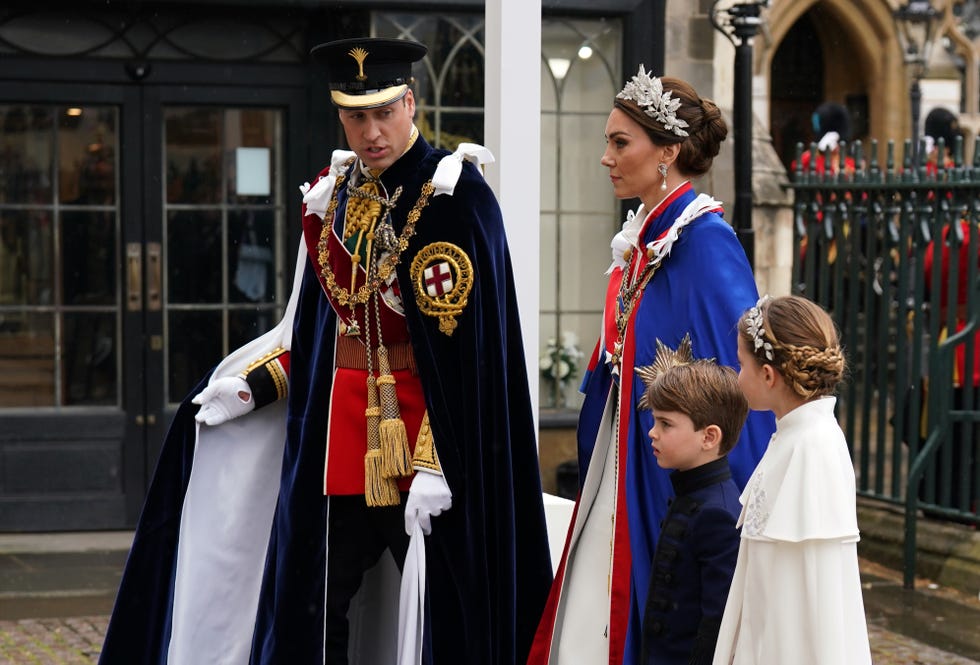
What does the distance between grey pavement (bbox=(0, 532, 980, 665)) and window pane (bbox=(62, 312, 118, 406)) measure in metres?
0.71

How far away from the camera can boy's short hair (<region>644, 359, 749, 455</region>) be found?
351 centimetres

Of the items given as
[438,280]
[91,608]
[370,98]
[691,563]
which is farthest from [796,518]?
[91,608]

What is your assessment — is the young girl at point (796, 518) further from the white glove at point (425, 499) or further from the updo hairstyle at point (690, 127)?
the white glove at point (425, 499)

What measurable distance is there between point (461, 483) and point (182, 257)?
4622 millimetres

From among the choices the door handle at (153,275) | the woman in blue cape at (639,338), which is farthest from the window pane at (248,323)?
the woman in blue cape at (639,338)

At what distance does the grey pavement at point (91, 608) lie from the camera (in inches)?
241

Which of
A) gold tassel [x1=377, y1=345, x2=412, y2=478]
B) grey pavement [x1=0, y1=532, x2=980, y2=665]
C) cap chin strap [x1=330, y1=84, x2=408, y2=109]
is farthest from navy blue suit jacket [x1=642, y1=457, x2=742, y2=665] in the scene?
grey pavement [x1=0, y1=532, x2=980, y2=665]

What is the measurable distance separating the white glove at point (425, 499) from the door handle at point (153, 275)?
4578mm

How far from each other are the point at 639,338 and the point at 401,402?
69cm

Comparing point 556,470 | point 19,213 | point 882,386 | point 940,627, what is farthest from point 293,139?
point 940,627

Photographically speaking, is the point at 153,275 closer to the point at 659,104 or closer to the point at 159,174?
the point at 159,174

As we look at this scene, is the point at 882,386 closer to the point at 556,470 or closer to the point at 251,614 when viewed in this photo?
the point at 556,470

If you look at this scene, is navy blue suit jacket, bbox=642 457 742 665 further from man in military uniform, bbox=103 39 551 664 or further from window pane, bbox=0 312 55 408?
window pane, bbox=0 312 55 408

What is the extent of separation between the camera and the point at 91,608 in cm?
689
